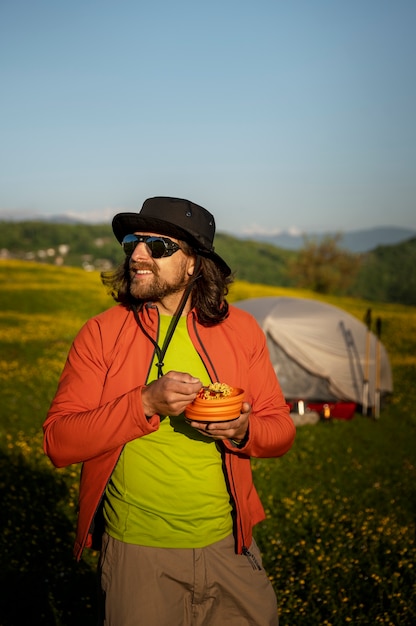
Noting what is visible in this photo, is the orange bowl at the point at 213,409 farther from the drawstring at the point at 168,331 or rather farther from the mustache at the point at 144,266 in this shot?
the mustache at the point at 144,266

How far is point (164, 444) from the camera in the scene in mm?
2959

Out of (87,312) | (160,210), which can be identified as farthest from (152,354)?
(87,312)

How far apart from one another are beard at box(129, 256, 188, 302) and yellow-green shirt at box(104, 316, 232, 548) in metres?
0.39

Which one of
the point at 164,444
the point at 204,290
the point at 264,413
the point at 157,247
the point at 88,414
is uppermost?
the point at 157,247

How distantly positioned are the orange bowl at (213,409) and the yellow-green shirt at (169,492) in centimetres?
41

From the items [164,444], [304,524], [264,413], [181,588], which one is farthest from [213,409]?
[304,524]

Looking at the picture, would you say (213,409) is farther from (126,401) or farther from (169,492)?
(169,492)

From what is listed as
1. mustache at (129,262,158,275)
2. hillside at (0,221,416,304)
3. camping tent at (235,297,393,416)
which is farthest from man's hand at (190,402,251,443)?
hillside at (0,221,416,304)

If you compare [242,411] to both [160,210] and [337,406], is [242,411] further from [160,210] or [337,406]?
[337,406]

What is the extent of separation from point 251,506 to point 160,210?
1.68 meters

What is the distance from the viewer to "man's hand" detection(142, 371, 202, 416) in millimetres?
2455

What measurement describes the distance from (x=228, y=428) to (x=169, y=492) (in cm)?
51

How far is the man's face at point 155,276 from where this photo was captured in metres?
3.16

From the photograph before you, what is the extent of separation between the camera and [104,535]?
3012 mm
